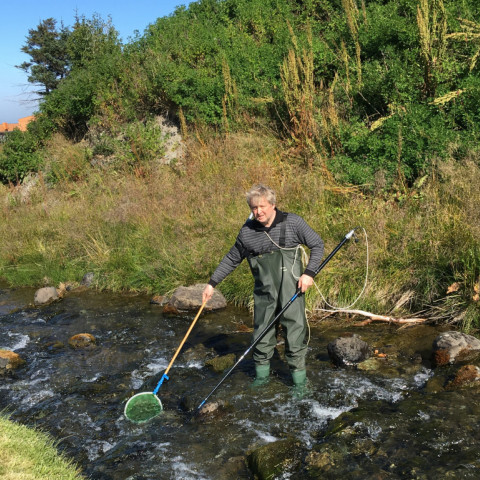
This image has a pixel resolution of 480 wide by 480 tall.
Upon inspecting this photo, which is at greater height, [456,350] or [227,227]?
[227,227]

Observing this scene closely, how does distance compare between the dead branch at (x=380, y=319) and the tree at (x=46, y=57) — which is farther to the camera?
the tree at (x=46, y=57)

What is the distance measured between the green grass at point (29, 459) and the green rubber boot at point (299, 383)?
7.62 feet

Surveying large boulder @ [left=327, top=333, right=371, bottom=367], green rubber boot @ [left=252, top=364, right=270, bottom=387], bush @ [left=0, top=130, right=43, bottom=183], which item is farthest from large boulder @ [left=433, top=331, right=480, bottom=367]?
bush @ [left=0, top=130, right=43, bottom=183]

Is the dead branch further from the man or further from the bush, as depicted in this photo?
the bush

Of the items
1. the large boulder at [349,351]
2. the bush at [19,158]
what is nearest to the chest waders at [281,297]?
the large boulder at [349,351]

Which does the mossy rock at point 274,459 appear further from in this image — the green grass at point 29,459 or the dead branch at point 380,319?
the dead branch at point 380,319

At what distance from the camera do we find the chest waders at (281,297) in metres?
5.21

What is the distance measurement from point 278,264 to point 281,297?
1.16ft

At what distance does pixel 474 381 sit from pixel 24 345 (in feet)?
20.1

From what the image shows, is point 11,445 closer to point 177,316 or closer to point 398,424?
point 398,424

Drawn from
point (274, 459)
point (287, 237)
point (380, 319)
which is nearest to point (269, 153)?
point (380, 319)

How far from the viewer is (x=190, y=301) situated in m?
8.49

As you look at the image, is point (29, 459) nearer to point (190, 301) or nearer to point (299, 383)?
point (299, 383)

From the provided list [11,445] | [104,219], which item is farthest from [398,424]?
[104,219]
